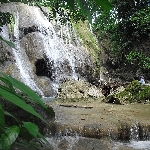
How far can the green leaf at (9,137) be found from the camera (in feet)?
1.66

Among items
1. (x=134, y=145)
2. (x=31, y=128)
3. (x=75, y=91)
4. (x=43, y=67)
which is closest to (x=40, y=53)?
(x=43, y=67)

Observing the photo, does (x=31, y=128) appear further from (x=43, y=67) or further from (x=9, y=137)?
(x=43, y=67)

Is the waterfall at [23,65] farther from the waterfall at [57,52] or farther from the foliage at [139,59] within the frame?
the foliage at [139,59]

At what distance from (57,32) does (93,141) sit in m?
13.0

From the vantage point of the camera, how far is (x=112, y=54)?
20766 millimetres

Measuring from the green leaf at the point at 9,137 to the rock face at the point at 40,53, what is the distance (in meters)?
12.4

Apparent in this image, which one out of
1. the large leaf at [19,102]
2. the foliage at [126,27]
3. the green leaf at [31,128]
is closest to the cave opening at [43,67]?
the foliage at [126,27]

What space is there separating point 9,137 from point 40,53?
14.6 m

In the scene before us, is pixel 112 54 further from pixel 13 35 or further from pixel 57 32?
pixel 13 35

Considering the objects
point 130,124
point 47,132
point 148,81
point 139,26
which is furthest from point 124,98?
point 139,26

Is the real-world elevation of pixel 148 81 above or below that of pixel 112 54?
below

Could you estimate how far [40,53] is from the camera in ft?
49.1

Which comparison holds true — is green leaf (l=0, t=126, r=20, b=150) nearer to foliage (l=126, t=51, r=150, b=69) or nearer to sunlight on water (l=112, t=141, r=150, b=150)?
sunlight on water (l=112, t=141, r=150, b=150)

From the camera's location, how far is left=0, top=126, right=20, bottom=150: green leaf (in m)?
0.51
